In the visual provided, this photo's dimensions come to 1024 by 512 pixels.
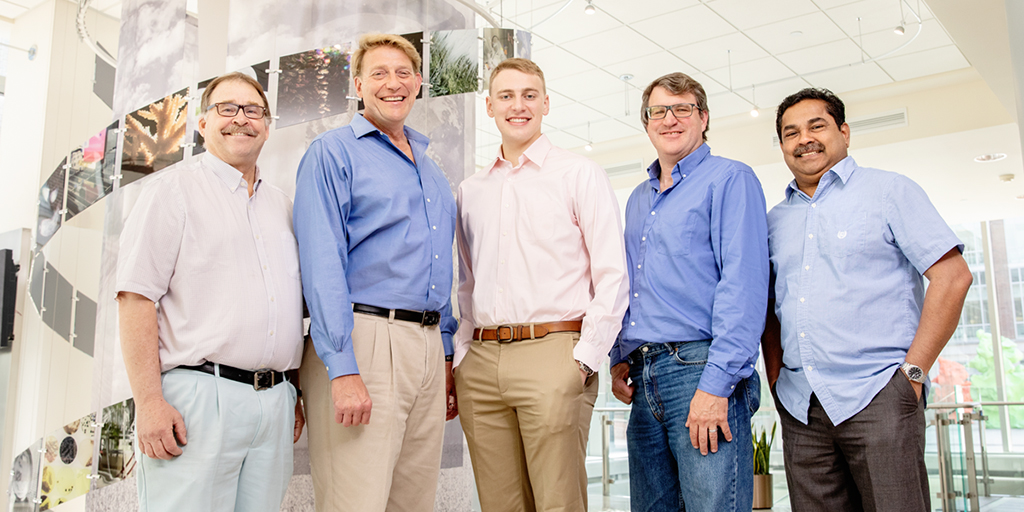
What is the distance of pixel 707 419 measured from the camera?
2137 mm

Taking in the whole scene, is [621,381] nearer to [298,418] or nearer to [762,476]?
[298,418]

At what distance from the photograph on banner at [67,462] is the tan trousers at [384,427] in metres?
2.08

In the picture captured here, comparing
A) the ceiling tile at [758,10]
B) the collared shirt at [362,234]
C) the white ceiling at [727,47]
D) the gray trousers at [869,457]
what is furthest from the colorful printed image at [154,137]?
the ceiling tile at [758,10]

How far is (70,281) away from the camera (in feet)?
14.1

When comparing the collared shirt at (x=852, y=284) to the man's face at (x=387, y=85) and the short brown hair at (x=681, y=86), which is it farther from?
the man's face at (x=387, y=85)

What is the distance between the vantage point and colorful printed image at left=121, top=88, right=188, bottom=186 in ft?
11.3

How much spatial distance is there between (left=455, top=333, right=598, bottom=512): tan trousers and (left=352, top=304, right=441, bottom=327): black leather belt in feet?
0.65

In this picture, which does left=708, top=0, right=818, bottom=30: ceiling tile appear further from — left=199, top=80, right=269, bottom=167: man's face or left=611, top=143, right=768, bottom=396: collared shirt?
left=199, top=80, right=269, bottom=167: man's face

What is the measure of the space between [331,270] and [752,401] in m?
1.35

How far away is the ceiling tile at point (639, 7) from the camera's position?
6.52 m

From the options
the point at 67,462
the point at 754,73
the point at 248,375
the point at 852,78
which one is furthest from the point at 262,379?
the point at 852,78

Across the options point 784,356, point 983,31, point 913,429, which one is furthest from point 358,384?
point 983,31

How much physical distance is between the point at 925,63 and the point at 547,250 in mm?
7294

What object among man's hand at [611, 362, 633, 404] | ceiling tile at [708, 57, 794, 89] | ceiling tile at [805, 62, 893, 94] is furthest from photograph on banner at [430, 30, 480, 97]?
ceiling tile at [805, 62, 893, 94]
